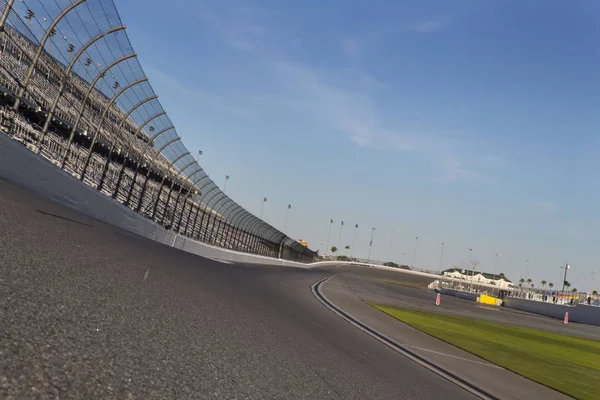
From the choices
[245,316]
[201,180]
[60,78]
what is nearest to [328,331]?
[245,316]

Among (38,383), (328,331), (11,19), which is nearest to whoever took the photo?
(38,383)

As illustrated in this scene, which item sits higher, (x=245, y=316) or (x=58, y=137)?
(x=58, y=137)

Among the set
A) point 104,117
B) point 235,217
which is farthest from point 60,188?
point 235,217

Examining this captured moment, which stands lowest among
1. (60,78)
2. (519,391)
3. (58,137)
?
(519,391)

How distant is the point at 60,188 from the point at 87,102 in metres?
2.33

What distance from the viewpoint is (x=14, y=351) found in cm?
247

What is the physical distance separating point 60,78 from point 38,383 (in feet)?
38.8

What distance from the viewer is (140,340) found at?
142 inches

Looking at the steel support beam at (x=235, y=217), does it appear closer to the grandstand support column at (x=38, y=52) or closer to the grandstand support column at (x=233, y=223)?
the grandstand support column at (x=233, y=223)

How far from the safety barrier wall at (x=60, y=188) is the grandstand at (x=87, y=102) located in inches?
18.3

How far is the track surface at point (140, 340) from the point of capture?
2.61 metres

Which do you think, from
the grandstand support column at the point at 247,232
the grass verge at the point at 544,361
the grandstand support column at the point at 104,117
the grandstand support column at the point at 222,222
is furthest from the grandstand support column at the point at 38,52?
the grandstand support column at the point at 247,232

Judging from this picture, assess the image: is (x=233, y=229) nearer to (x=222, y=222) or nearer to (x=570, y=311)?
(x=222, y=222)

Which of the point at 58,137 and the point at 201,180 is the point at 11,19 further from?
the point at 201,180
